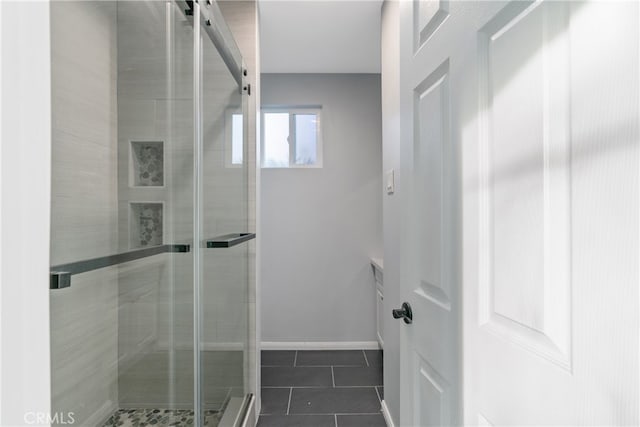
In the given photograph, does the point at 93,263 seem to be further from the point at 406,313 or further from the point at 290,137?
the point at 290,137

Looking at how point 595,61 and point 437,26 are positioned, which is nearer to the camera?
point 595,61

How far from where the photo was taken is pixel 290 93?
336 cm

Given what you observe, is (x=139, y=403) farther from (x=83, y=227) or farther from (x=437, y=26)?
(x=437, y=26)

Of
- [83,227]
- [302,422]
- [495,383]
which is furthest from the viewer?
[302,422]

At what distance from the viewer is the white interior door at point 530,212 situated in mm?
406

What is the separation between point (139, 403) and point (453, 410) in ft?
2.89

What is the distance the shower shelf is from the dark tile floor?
156 cm

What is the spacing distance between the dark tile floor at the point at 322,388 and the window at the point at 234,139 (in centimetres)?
159

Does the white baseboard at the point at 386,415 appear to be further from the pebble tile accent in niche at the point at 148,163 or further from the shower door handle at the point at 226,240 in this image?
the pebble tile accent in niche at the point at 148,163

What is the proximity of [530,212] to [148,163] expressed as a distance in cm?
99

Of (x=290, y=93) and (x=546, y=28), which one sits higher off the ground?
(x=290, y=93)

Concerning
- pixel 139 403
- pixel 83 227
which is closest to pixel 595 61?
pixel 83 227

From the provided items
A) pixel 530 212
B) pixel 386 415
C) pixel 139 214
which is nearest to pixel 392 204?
pixel 386 415

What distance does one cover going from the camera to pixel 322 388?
2.57 meters
